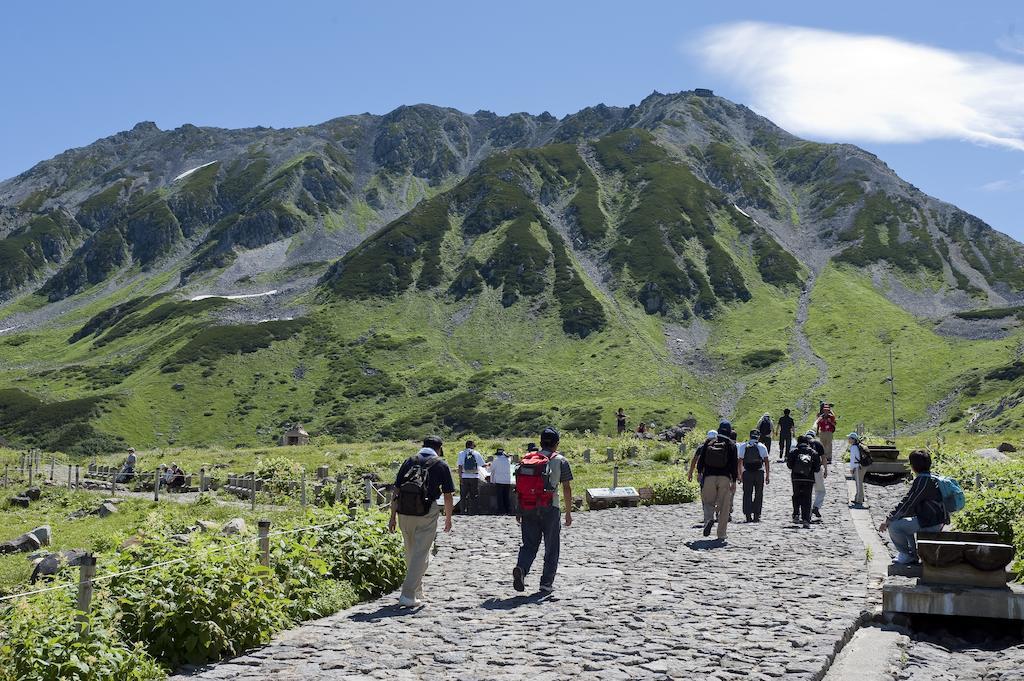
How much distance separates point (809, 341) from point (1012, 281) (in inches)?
2859

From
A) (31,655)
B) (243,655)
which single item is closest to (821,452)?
(243,655)

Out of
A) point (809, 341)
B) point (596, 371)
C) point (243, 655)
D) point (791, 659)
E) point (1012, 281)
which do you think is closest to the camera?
point (791, 659)

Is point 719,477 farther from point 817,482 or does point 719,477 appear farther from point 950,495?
point 950,495

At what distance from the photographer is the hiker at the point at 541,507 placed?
42.8 feet

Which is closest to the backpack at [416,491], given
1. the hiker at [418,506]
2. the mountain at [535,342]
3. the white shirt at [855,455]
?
the hiker at [418,506]

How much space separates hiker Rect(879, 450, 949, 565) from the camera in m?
13.0

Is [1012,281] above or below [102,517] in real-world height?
above

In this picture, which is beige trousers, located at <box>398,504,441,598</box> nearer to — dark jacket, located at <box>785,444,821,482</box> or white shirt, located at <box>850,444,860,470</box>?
dark jacket, located at <box>785,444,821,482</box>

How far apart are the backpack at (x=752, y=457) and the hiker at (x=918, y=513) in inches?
318

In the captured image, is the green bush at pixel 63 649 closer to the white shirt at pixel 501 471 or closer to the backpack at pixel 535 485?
the backpack at pixel 535 485

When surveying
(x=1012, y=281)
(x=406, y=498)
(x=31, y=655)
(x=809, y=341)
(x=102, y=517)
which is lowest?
(x=102, y=517)

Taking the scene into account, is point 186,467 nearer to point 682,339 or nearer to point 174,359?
point 174,359

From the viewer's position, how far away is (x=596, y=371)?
446 ft

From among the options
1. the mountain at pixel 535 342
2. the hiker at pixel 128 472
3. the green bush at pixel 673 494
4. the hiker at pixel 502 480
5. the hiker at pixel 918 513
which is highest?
the mountain at pixel 535 342
